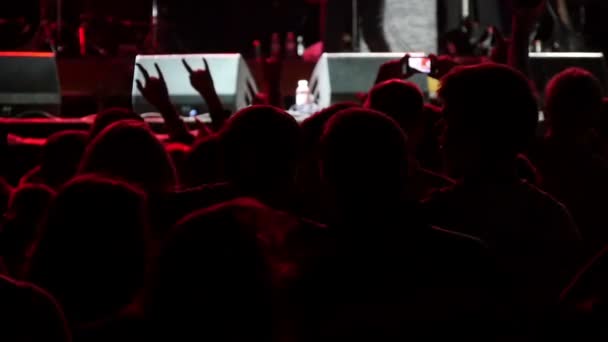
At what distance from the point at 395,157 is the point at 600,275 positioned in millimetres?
459

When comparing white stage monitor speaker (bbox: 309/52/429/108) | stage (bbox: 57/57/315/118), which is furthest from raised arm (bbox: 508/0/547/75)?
stage (bbox: 57/57/315/118)

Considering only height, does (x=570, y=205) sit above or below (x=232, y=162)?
below

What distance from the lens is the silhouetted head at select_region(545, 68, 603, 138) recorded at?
11.3 feet

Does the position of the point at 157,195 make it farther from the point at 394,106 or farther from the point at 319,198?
the point at 394,106

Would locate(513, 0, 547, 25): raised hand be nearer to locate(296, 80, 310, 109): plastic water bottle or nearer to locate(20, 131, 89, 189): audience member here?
locate(20, 131, 89, 189): audience member

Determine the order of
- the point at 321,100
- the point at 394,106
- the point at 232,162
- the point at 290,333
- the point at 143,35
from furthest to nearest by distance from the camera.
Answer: the point at 143,35 < the point at 321,100 < the point at 394,106 < the point at 232,162 < the point at 290,333

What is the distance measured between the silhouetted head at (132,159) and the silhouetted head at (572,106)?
4.29ft

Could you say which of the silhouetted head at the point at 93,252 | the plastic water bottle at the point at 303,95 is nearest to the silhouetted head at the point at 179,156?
the silhouetted head at the point at 93,252

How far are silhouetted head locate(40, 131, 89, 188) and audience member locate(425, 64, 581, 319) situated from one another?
1838mm

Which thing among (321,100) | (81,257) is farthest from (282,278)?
(321,100)

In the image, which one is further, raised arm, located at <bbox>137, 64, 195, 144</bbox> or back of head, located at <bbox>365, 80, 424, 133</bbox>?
raised arm, located at <bbox>137, 64, 195, 144</bbox>

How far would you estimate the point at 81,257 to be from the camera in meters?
2.17

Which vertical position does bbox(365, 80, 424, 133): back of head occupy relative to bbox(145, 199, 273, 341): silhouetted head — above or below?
above

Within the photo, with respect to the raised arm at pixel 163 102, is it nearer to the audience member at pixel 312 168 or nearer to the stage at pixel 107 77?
the audience member at pixel 312 168
